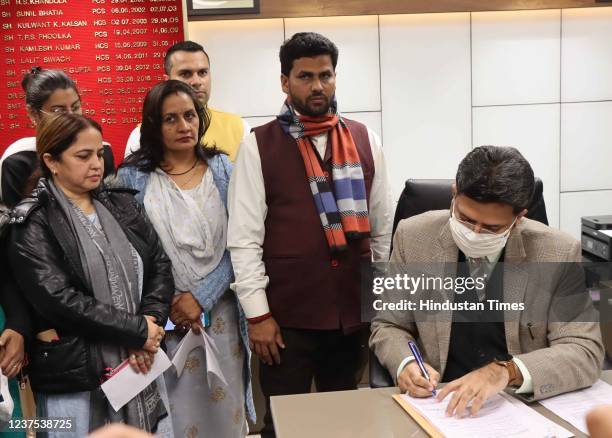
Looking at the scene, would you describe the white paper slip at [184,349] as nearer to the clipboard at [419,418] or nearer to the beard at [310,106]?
the beard at [310,106]

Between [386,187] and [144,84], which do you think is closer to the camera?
[386,187]

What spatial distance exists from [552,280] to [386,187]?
0.85 meters

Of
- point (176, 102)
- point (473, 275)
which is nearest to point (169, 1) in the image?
point (176, 102)

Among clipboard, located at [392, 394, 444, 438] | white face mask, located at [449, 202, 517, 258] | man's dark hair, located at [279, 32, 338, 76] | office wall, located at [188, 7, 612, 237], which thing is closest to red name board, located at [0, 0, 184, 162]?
office wall, located at [188, 7, 612, 237]

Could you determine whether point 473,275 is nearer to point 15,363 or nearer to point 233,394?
point 233,394

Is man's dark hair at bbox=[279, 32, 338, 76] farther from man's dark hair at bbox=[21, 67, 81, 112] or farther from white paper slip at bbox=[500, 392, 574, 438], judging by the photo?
white paper slip at bbox=[500, 392, 574, 438]

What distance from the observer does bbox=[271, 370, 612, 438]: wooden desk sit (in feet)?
4.65

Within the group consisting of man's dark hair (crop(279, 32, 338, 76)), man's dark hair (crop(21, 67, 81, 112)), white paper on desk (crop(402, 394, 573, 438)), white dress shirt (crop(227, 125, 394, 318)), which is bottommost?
white paper on desk (crop(402, 394, 573, 438))

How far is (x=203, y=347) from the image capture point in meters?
2.44

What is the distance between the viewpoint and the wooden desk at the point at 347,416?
1.42 metres

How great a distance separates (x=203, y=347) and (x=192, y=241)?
0.39 m

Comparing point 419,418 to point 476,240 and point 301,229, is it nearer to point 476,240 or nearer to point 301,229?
point 476,240

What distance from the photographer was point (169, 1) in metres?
3.76

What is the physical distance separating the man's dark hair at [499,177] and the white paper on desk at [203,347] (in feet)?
3.71
